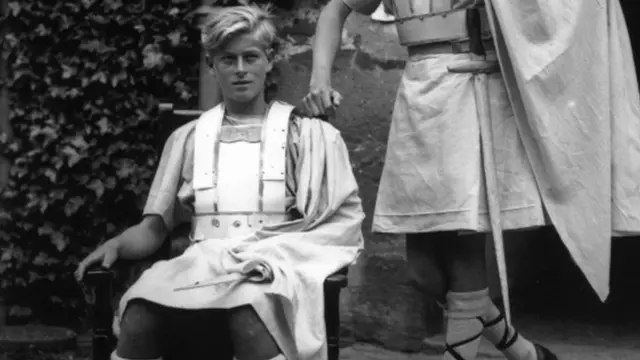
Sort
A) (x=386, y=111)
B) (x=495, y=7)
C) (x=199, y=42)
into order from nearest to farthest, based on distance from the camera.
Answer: (x=495, y=7) → (x=386, y=111) → (x=199, y=42)

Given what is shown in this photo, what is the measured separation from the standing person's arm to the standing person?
0.02 m

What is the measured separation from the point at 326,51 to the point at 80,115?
174 cm

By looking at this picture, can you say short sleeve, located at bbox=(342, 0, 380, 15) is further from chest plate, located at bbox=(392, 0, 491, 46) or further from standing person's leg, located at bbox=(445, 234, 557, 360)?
standing person's leg, located at bbox=(445, 234, 557, 360)

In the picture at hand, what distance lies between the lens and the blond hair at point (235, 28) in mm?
3248

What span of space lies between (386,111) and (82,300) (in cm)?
154

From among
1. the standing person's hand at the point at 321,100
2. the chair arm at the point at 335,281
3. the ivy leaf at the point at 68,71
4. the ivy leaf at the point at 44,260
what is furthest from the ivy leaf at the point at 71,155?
the chair arm at the point at 335,281

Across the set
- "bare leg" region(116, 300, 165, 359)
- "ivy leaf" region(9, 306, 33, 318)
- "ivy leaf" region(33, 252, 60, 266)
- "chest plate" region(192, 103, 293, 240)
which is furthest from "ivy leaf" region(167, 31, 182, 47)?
"bare leg" region(116, 300, 165, 359)

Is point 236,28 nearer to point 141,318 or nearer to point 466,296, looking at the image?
point 141,318

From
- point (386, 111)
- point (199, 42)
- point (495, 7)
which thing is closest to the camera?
point (495, 7)

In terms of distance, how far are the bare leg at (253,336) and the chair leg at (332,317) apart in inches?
6.2

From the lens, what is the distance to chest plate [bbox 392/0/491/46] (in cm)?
321

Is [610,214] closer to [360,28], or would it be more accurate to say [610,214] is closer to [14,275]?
[360,28]

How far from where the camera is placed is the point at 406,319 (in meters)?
4.47

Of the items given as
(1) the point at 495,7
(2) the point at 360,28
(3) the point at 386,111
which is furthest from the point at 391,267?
(1) the point at 495,7
